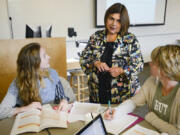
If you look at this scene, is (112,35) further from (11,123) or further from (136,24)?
(136,24)

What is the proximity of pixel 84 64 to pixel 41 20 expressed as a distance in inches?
84.4

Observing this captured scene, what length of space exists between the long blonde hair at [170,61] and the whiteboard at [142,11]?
314 centimetres

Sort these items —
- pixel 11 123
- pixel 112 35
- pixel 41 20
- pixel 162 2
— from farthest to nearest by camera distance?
pixel 162 2
pixel 41 20
pixel 112 35
pixel 11 123

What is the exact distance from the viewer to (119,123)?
1115mm

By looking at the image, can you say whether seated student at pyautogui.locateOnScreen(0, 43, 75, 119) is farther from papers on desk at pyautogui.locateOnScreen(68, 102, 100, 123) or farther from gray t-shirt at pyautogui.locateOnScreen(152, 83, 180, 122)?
gray t-shirt at pyautogui.locateOnScreen(152, 83, 180, 122)

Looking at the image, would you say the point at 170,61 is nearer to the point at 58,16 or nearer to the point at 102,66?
the point at 102,66

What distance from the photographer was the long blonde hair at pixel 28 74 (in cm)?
140

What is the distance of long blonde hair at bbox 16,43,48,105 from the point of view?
4.60 ft

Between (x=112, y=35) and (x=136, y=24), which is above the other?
(x=136, y=24)

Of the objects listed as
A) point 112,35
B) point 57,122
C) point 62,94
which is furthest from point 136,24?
point 57,122

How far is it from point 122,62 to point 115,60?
0.07 metres

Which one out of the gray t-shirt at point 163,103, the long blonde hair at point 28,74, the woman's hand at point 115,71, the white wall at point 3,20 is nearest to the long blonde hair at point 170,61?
the gray t-shirt at point 163,103

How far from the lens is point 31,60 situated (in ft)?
4.66

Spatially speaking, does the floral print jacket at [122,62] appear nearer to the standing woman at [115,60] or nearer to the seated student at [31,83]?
the standing woman at [115,60]
